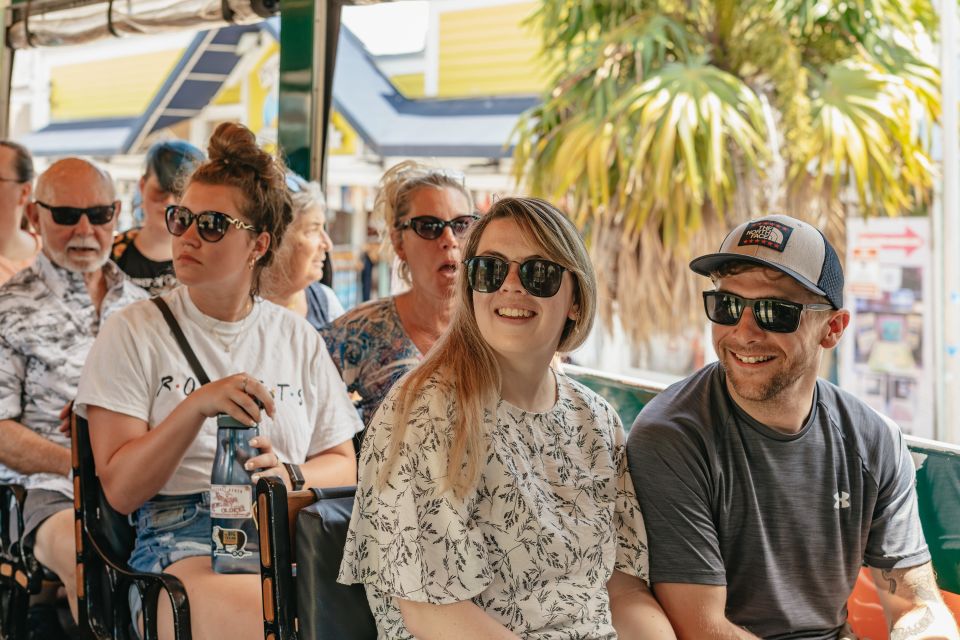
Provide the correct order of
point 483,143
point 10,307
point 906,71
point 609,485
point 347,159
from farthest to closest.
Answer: point 347,159 < point 483,143 < point 906,71 < point 10,307 < point 609,485

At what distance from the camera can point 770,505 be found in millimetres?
2010

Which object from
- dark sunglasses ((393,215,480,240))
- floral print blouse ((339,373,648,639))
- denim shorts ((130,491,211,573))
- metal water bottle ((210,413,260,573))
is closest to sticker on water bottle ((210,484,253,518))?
metal water bottle ((210,413,260,573))

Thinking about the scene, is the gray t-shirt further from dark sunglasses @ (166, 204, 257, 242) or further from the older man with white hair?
the older man with white hair

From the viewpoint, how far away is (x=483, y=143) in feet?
29.3

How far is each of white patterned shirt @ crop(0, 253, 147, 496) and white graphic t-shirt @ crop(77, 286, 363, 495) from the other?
0.72 m

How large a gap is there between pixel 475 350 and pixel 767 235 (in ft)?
2.15

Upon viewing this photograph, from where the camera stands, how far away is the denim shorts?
2.21 metres

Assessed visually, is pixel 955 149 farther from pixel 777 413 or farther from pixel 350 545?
pixel 350 545

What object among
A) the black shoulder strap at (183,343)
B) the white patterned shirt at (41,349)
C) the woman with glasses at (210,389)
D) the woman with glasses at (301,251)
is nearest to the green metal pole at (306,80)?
the woman with glasses at (301,251)

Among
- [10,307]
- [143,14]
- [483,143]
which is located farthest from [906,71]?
[10,307]

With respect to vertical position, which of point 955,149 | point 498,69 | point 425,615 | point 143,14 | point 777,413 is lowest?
point 425,615

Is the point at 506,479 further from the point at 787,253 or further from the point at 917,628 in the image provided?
the point at 917,628

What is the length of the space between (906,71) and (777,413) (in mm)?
4783

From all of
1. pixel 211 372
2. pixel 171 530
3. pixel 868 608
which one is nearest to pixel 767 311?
pixel 868 608
